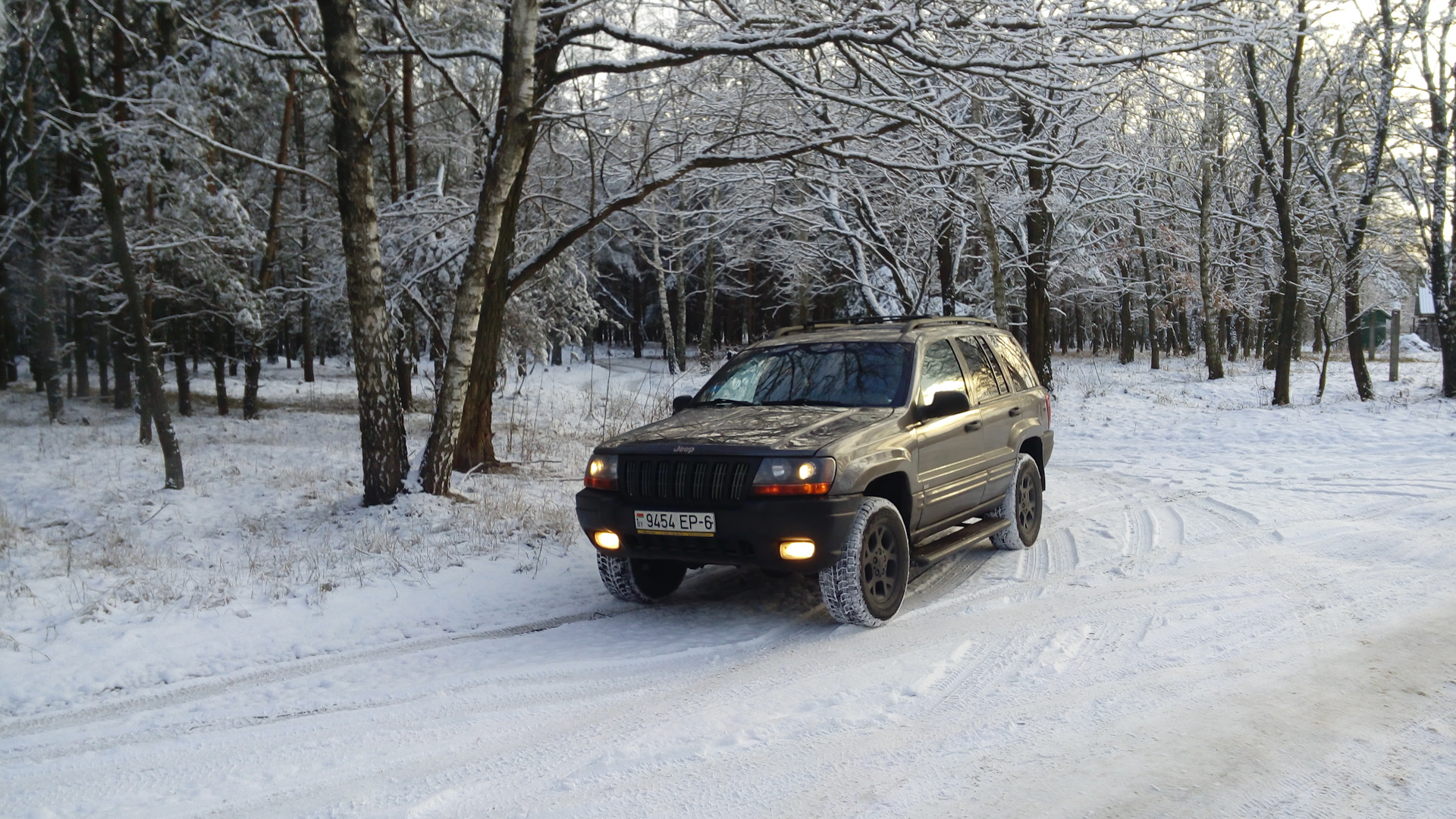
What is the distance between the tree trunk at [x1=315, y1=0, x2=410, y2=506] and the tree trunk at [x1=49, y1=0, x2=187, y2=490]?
11.7 ft

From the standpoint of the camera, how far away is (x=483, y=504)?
959 centimetres

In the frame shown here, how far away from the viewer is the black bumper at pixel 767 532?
5172mm

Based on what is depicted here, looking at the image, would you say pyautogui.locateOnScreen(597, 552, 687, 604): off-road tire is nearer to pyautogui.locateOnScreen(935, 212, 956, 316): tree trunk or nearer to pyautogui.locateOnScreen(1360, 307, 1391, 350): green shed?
pyautogui.locateOnScreen(935, 212, 956, 316): tree trunk

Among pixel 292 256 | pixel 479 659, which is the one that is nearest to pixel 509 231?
pixel 479 659

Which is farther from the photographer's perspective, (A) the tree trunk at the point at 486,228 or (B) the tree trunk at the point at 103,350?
(B) the tree trunk at the point at 103,350

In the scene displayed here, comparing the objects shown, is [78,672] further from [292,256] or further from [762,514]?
[292,256]

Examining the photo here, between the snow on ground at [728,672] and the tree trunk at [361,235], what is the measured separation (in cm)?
97

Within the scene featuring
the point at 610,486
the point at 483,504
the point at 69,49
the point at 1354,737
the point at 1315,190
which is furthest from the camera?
the point at 1315,190

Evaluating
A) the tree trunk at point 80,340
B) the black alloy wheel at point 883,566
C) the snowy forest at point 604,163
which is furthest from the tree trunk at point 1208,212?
the tree trunk at point 80,340

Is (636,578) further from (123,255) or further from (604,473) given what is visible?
(123,255)

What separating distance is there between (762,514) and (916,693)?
4.18ft

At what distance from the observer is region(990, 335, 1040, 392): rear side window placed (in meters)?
7.96

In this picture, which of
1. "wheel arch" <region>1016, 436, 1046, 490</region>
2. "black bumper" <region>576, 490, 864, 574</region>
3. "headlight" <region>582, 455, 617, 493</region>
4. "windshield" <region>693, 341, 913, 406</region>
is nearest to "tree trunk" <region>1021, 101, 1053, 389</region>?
"wheel arch" <region>1016, 436, 1046, 490</region>

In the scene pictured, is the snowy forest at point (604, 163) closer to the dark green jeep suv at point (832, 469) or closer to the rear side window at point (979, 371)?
the rear side window at point (979, 371)
